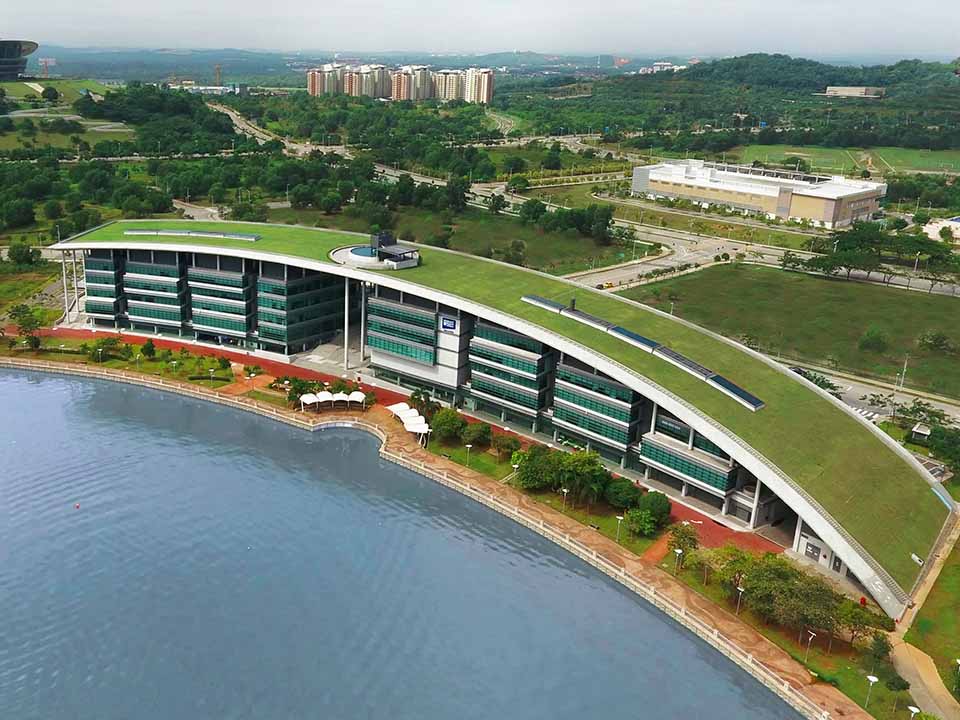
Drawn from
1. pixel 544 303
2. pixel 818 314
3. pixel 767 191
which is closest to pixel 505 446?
pixel 544 303

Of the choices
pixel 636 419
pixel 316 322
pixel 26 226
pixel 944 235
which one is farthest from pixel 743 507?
pixel 26 226

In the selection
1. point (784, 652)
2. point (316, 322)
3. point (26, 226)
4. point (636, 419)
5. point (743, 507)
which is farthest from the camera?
point (26, 226)

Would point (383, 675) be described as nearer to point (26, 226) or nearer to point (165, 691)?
point (165, 691)

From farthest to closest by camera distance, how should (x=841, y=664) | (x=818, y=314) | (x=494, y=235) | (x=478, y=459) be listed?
(x=494, y=235) → (x=818, y=314) → (x=478, y=459) → (x=841, y=664)

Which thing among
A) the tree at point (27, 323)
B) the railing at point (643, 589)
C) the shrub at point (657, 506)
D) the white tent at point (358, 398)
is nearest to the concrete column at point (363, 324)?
the white tent at point (358, 398)

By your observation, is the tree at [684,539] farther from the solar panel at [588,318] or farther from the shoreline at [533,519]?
the solar panel at [588,318]

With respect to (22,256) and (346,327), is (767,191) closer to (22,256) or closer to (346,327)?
(346,327)
